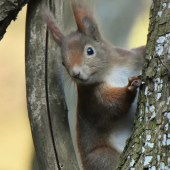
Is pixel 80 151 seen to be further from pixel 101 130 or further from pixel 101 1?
pixel 101 1

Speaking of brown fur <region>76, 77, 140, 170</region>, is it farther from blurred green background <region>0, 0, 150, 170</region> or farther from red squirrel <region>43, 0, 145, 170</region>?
blurred green background <region>0, 0, 150, 170</region>

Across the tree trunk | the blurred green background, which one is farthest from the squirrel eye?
the blurred green background

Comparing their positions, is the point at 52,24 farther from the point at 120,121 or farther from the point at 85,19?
the point at 120,121

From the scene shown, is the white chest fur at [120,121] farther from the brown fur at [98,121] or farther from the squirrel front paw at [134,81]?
the squirrel front paw at [134,81]

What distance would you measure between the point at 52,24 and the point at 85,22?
264mm

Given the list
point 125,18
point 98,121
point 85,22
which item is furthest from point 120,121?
point 125,18

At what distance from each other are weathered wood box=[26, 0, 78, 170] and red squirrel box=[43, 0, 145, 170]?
132mm

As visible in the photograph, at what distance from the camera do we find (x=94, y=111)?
287 cm

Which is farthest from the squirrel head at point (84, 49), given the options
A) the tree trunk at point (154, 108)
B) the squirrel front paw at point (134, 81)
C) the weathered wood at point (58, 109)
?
the tree trunk at point (154, 108)

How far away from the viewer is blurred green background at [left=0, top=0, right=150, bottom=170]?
5605mm

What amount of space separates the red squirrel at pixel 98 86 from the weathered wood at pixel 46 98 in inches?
5.2

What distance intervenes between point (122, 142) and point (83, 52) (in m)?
A: 0.82

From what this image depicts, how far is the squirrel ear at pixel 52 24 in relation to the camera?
107 inches

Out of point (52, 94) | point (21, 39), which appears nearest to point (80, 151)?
point (52, 94)
